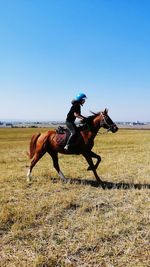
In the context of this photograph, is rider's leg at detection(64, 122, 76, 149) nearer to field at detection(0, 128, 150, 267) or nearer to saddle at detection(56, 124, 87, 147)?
saddle at detection(56, 124, 87, 147)

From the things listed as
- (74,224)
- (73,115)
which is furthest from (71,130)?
(74,224)

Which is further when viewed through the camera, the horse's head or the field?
the horse's head

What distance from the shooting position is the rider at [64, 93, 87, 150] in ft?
38.0

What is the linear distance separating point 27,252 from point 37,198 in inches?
152

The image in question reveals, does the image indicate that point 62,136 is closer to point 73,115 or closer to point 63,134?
point 63,134

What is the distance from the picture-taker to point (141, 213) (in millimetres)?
8195

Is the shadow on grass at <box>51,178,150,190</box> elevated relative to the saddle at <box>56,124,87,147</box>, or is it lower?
lower

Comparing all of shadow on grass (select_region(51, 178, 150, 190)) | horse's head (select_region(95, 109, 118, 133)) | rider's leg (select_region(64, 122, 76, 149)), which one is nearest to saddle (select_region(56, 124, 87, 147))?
rider's leg (select_region(64, 122, 76, 149))

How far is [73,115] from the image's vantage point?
1194cm

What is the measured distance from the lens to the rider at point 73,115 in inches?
456

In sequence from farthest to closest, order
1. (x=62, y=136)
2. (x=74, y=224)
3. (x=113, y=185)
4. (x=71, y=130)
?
(x=62, y=136)
(x=71, y=130)
(x=113, y=185)
(x=74, y=224)

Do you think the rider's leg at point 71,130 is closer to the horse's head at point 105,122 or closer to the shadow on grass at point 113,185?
the horse's head at point 105,122

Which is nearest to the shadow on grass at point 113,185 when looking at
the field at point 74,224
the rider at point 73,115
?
the field at point 74,224

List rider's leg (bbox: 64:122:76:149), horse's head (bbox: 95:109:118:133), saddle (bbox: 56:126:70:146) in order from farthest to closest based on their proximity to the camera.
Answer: saddle (bbox: 56:126:70:146), horse's head (bbox: 95:109:118:133), rider's leg (bbox: 64:122:76:149)
